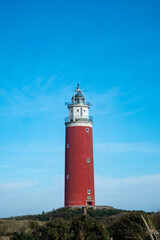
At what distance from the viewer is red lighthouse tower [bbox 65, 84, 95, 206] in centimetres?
3856

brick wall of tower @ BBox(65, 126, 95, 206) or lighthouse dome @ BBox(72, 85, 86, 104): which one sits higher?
lighthouse dome @ BBox(72, 85, 86, 104)

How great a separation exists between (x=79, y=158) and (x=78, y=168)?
1264 millimetres

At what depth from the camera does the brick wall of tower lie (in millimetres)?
38500

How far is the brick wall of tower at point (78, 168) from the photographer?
38.5 m

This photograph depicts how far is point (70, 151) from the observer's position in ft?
130

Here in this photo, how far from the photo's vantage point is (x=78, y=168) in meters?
38.9

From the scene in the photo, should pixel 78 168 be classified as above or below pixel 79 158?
below

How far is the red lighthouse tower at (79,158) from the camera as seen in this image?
3856 centimetres

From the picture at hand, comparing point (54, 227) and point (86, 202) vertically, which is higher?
point (86, 202)

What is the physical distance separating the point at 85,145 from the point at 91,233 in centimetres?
2328

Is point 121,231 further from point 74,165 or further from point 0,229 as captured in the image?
point 74,165

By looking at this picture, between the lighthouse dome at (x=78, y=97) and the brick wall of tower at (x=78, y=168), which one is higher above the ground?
the lighthouse dome at (x=78, y=97)

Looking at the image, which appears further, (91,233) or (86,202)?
(86,202)

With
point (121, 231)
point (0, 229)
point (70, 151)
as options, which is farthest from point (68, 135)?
point (121, 231)
